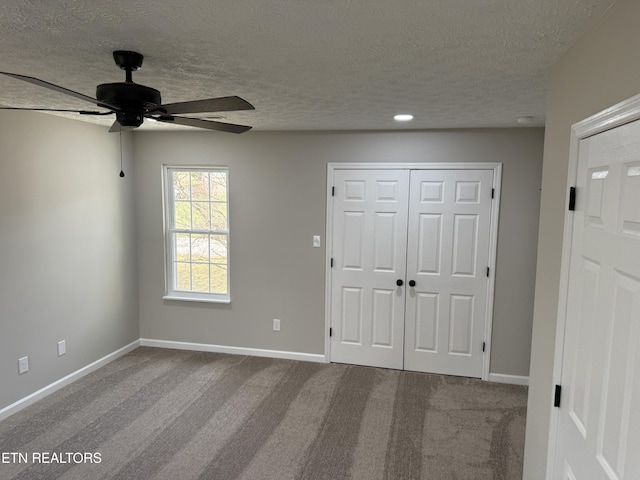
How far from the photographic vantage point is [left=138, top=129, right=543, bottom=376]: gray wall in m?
3.77

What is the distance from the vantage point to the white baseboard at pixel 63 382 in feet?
10.7

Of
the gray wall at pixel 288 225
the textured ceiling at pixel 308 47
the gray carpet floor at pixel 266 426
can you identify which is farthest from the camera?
the gray wall at pixel 288 225

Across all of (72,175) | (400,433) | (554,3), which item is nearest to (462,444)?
(400,433)

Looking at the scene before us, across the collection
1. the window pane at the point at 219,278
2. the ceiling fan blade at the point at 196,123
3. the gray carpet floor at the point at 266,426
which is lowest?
the gray carpet floor at the point at 266,426

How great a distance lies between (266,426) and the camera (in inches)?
124

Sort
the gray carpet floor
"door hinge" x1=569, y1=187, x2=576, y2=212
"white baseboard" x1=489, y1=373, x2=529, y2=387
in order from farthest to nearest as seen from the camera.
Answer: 1. "white baseboard" x1=489, y1=373, x2=529, y2=387
2. the gray carpet floor
3. "door hinge" x1=569, y1=187, x2=576, y2=212

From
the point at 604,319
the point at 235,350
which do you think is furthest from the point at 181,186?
the point at 604,319

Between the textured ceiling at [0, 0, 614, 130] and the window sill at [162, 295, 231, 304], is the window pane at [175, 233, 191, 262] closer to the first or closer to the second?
the window sill at [162, 295, 231, 304]

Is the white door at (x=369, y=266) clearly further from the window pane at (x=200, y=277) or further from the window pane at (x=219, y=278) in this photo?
the window pane at (x=200, y=277)

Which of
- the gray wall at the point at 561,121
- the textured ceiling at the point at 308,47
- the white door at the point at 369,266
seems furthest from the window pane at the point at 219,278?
the gray wall at the point at 561,121

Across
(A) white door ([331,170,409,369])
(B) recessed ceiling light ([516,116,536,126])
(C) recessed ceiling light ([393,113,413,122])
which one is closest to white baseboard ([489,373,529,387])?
(A) white door ([331,170,409,369])

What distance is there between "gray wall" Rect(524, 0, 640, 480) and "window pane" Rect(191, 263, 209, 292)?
3413 millimetres

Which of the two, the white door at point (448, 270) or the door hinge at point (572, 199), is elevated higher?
the door hinge at point (572, 199)

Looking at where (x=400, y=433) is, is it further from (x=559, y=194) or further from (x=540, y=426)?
(x=559, y=194)
